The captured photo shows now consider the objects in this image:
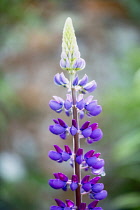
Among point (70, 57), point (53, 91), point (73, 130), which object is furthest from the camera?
point (53, 91)

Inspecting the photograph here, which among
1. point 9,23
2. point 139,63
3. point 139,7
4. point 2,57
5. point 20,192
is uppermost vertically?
point 139,7

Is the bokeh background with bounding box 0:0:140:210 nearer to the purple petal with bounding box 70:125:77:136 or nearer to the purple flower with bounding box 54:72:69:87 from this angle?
the purple flower with bounding box 54:72:69:87

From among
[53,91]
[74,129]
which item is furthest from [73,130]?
[53,91]

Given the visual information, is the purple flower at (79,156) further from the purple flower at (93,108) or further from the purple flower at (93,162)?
the purple flower at (93,108)

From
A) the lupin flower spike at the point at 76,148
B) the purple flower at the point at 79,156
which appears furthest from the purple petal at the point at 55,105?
the purple flower at the point at 79,156

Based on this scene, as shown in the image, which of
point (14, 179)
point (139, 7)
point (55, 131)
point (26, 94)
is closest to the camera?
point (55, 131)

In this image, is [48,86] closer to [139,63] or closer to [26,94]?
[26,94]

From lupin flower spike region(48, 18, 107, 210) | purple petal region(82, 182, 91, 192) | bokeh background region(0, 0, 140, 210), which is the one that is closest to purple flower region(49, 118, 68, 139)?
lupin flower spike region(48, 18, 107, 210)

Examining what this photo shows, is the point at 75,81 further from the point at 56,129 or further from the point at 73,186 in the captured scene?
the point at 73,186

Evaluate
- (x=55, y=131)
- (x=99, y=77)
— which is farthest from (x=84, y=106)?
(x=99, y=77)
